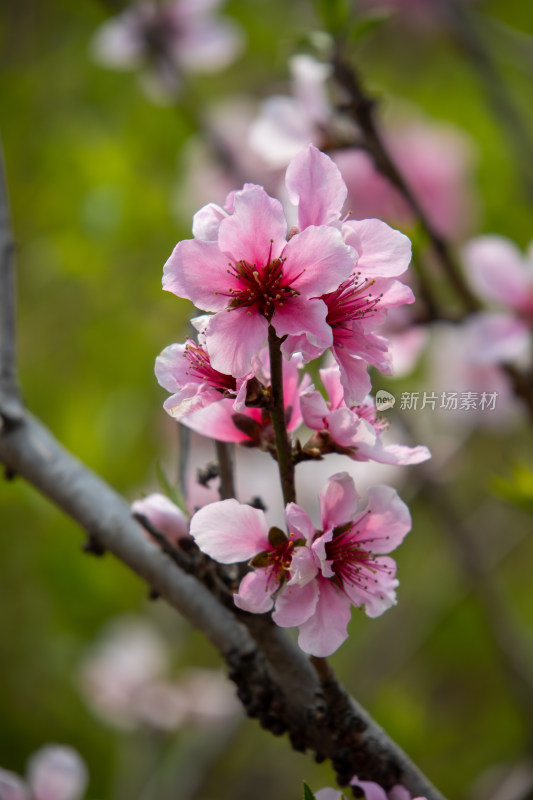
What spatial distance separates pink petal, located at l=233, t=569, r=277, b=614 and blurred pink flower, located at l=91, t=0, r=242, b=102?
3.91ft

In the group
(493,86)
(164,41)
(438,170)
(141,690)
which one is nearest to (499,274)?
(493,86)

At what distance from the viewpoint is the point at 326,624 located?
0.44 metres

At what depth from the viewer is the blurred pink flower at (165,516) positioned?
53 cm

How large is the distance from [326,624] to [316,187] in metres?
0.25

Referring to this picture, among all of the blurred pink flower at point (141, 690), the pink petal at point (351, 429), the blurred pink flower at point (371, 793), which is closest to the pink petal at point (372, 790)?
the blurred pink flower at point (371, 793)

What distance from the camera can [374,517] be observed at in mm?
459

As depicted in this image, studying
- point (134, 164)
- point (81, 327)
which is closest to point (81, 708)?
point (81, 327)

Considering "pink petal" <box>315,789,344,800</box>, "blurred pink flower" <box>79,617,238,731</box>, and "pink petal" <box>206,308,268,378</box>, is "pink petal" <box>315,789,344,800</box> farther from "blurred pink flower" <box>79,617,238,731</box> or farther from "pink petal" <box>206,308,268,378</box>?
"blurred pink flower" <box>79,617,238,731</box>

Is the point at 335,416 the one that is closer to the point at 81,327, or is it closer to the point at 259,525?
the point at 259,525

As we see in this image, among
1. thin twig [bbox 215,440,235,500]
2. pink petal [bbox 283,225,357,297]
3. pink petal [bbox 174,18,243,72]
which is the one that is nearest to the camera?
pink petal [bbox 283,225,357,297]

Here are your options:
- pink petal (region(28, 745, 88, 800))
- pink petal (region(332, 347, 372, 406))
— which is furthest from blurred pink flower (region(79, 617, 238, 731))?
pink petal (region(332, 347, 372, 406))

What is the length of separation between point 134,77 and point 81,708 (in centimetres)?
160

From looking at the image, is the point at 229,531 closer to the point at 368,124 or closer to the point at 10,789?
the point at 10,789

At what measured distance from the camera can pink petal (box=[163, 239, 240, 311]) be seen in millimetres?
420
